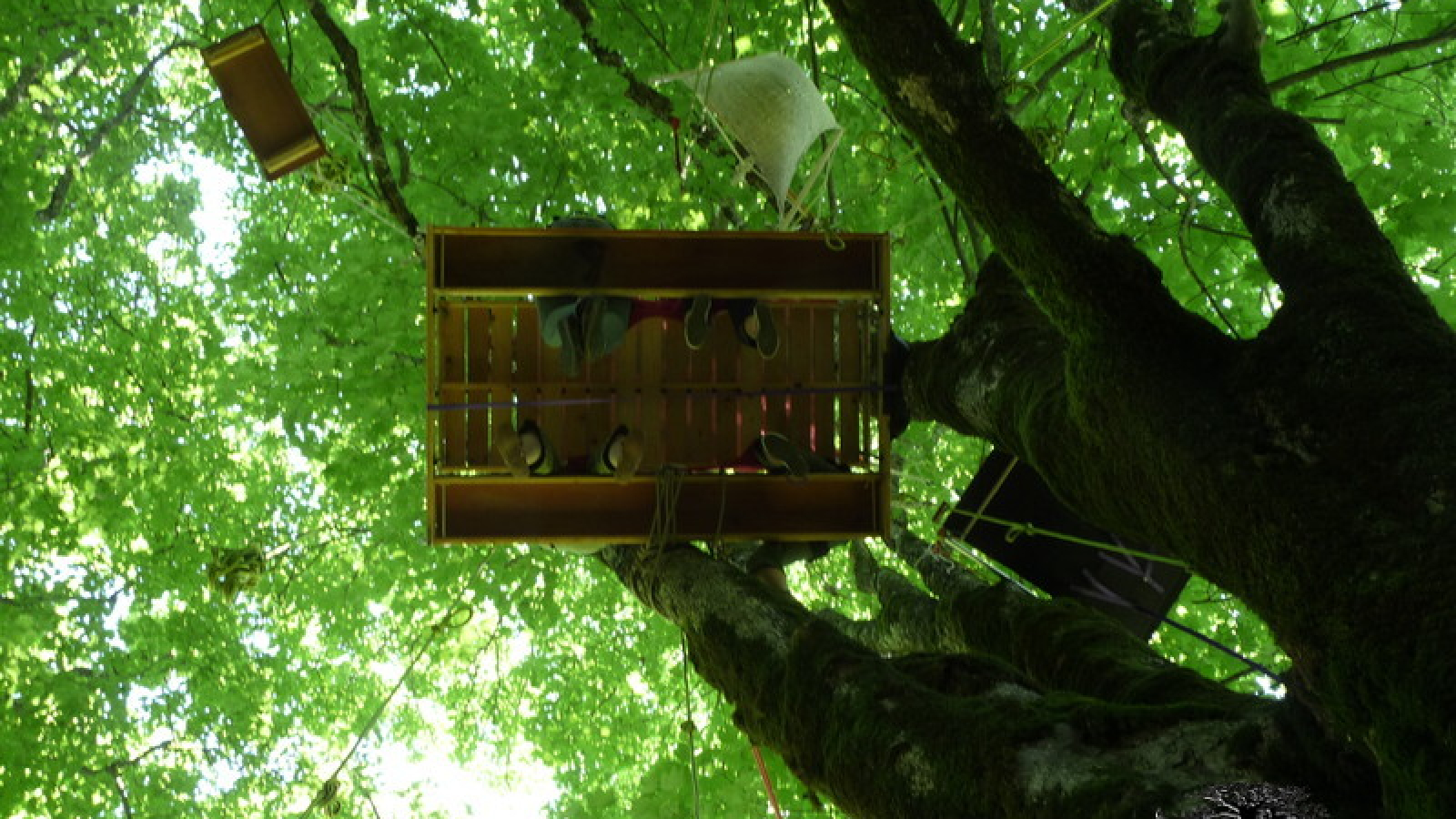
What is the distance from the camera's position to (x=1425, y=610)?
147cm

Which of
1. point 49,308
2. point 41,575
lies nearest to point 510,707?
point 41,575

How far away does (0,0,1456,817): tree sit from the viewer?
6.02 feet

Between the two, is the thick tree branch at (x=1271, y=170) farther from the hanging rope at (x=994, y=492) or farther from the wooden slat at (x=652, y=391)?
the wooden slat at (x=652, y=391)

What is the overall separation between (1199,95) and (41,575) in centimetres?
793

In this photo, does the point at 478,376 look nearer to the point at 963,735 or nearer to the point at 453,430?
the point at 453,430

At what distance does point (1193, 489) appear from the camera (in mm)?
1906

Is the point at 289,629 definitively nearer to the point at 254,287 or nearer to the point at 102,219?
the point at 254,287

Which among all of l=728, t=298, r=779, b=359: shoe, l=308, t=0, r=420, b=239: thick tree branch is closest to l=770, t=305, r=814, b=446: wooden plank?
l=728, t=298, r=779, b=359: shoe

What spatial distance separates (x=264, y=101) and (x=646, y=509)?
2.68 meters

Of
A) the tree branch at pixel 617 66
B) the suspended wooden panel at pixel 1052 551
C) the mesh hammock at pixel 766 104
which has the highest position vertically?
the tree branch at pixel 617 66

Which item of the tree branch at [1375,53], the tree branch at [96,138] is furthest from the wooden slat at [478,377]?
the tree branch at [96,138]

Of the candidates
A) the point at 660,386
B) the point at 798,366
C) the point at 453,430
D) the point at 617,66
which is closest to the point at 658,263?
the point at 660,386

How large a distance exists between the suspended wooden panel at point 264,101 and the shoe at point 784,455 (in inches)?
105

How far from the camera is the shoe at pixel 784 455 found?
4574mm
